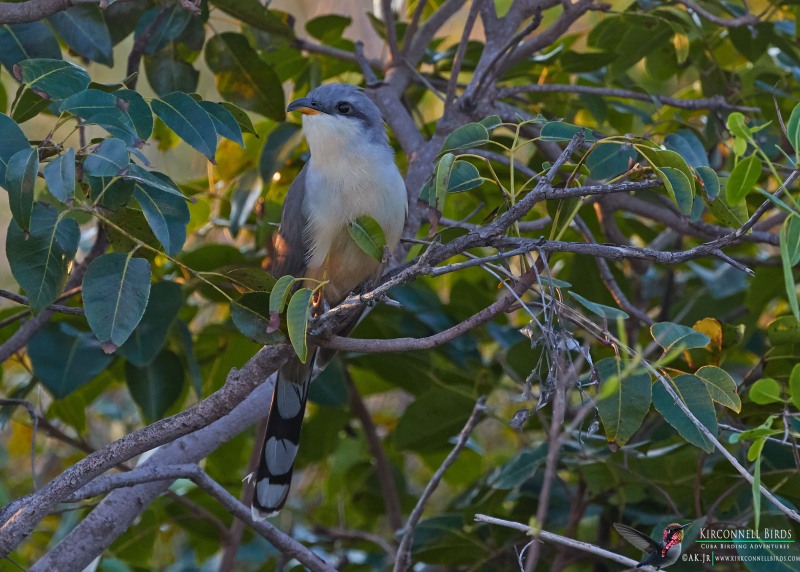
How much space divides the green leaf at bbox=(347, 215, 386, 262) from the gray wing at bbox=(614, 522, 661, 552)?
3.13 ft

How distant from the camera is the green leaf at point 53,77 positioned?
6.53 feet

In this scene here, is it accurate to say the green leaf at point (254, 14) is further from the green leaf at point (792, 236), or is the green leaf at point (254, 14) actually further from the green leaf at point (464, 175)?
the green leaf at point (792, 236)

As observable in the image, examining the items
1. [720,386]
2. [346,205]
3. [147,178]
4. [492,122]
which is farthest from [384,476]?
[147,178]

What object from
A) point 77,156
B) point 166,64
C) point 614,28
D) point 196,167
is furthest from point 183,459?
point 196,167

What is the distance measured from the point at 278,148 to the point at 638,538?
2049mm

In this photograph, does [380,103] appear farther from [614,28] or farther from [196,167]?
[196,167]

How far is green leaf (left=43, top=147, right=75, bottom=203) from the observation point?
172 cm

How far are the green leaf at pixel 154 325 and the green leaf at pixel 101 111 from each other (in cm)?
105

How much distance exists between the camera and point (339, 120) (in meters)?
3.19

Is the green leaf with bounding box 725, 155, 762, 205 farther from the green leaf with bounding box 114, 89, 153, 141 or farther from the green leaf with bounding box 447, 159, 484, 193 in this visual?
the green leaf with bounding box 114, 89, 153, 141

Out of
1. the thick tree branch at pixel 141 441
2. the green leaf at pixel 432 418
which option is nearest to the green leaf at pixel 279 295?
the thick tree branch at pixel 141 441

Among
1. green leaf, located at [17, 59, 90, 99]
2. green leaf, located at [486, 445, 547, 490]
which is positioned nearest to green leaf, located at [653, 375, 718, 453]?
green leaf, located at [486, 445, 547, 490]

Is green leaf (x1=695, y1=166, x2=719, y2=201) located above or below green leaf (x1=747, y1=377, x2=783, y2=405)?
above

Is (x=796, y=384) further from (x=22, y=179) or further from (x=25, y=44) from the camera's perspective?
(x=25, y=44)
